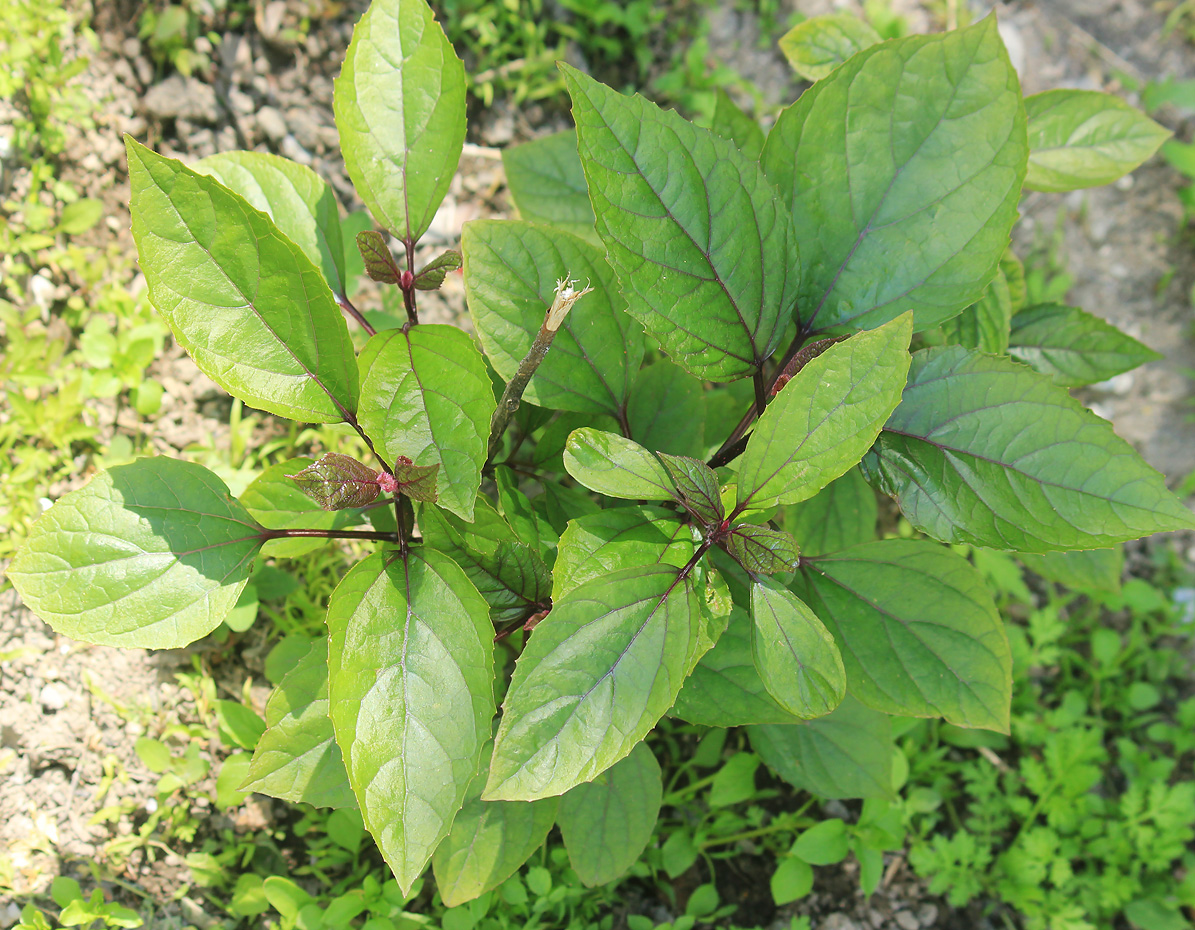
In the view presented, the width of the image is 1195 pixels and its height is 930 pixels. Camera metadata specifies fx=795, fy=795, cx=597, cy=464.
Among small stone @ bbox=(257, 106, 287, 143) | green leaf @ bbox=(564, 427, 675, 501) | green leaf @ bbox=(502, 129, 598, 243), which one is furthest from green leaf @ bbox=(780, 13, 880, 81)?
small stone @ bbox=(257, 106, 287, 143)

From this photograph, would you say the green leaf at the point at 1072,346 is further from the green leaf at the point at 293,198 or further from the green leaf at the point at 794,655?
the green leaf at the point at 293,198

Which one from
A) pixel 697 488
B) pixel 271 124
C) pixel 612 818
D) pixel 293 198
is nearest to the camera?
pixel 697 488

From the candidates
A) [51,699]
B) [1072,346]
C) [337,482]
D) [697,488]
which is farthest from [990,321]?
[51,699]

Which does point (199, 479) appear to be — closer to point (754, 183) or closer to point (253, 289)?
point (253, 289)

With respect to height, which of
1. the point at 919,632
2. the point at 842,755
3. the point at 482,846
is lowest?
the point at 842,755

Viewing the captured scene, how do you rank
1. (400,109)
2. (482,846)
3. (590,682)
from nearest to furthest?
(590,682) < (400,109) < (482,846)

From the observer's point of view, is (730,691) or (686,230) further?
(730,691)

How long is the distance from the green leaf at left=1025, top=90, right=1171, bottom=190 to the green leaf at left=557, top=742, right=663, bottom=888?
5.20 feet

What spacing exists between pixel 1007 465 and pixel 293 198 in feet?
4.35

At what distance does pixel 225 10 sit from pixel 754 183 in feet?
6.95

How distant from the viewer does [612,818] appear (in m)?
1.76

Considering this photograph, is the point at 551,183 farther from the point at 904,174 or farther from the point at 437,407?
the point at 437,407

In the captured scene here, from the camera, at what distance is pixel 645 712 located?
111 cm

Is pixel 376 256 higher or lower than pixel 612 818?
higher
